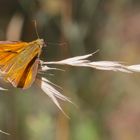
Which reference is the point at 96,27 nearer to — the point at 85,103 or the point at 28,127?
the point at 85,103

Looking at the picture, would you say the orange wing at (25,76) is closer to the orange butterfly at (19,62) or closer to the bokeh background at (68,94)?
the orange butterfly at (19,62)

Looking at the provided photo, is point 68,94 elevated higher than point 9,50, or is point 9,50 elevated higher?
point 9,50

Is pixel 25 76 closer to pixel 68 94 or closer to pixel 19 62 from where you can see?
pixel 19 62

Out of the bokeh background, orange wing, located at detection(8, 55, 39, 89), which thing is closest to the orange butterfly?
orange wing, located at detection(8, 55, 39, 89)

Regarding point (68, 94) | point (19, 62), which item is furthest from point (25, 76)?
point (68, 94)

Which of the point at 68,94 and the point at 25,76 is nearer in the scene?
the point at 25,76

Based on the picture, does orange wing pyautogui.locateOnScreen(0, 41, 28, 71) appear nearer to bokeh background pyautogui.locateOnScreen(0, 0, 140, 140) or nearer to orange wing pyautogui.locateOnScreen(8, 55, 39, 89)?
orange wing pyautogui.locateOnScreen(8, 55, 39, 89)

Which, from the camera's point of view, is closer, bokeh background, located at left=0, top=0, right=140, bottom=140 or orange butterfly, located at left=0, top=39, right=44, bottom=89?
orange butterfly, located at left=0, top=39, right=44, bottom=89

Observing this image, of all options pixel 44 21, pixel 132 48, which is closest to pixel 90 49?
pixel 132 48

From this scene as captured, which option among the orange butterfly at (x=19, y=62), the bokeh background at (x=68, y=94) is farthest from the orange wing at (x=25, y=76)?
the bokeh background at (x=68, y=94)

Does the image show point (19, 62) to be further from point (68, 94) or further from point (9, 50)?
point (68, 94)

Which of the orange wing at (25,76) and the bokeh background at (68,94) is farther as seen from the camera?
the bokeh background at (68,94)

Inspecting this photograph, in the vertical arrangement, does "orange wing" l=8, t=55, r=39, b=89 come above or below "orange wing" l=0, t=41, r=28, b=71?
below
